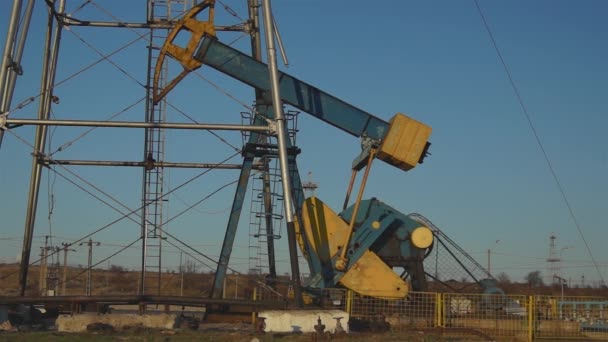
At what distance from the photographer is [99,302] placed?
1458 centimetres

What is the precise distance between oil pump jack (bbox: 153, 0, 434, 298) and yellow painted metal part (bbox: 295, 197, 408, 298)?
0.06 ft

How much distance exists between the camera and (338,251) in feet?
53.2

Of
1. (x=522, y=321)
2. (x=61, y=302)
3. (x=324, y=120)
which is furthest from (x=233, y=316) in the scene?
(x=522, y=321)

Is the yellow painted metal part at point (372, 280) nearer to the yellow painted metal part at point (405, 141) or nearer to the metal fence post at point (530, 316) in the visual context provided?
the yellow painted metal part at point (405, 141)

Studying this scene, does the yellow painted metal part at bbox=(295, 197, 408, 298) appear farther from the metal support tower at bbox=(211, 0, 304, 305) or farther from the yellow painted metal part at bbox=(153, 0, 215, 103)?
the yellow painted metal part at bbox=(153, 0, 215, 103)

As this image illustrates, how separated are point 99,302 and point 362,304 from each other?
4962 millimetres

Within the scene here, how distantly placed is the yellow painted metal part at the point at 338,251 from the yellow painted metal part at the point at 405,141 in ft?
5.64

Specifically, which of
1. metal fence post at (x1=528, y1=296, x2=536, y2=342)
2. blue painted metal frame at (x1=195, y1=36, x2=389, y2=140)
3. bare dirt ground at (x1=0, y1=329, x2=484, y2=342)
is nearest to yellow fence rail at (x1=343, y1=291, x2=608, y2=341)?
metal fence post at (x1=528, y1=296, x2=536, y2=342)

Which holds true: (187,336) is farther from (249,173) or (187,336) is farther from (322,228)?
(249,173)

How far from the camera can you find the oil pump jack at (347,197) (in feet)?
52.2

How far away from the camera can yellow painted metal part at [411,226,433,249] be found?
1670 centimetres

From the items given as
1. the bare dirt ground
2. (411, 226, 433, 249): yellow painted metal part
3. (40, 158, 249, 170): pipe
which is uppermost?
(40, 158, 249, 170): pipe

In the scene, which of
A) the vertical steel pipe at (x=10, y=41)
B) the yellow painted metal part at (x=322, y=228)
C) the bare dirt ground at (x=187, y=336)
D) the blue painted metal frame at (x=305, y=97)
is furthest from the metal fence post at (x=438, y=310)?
the vertical steel pipe at (x=10, y=41)

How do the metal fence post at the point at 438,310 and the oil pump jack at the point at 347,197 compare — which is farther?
the oil pump jack at the point at 347,197
